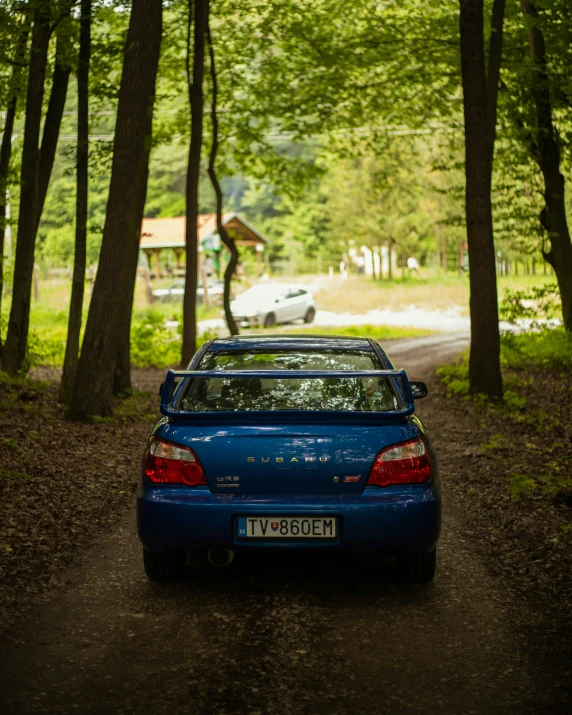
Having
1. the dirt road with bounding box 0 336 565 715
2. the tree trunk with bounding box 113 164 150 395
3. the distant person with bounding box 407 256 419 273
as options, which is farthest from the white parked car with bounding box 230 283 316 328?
the dirt road with bounding box 0 336 565 715

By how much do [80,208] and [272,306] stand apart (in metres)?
23.9

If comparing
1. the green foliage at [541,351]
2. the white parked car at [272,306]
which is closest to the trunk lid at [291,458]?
the green foliage at [541,351]

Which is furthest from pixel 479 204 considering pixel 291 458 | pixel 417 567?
pixel 291 458

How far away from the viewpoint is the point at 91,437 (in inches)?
455

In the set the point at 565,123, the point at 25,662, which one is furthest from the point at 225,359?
the point at 565,123

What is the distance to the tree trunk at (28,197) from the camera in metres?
14.5

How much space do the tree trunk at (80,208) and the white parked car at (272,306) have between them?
75.0 ft

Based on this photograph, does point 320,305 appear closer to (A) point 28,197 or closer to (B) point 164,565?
(A) point 28,197

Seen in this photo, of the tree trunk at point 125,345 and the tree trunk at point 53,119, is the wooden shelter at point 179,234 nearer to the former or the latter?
the tree trunk at point 53,119

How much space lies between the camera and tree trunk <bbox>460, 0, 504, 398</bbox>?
47.7ft

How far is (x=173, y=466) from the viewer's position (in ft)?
17.9

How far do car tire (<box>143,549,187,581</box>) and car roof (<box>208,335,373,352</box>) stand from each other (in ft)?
5.07

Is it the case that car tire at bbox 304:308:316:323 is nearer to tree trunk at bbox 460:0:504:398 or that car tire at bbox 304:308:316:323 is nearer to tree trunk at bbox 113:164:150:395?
tree trunk at bbox 113:164:150:395

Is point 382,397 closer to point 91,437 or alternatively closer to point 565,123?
point 91,437
